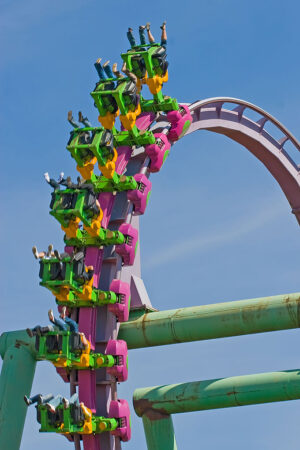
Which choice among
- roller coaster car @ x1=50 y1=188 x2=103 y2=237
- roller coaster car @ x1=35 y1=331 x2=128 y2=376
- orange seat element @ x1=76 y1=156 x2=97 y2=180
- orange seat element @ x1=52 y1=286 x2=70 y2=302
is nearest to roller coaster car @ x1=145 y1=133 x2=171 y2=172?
orange seat element @ x1=76 y1=156 x2=97 y2=180

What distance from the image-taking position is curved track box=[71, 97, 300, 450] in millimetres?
19453

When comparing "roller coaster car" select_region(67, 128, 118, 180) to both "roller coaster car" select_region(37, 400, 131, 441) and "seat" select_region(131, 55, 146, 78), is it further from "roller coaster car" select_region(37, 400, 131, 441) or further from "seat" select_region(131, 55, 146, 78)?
"roller coaster car" select_region(37, 400, 131, 441)

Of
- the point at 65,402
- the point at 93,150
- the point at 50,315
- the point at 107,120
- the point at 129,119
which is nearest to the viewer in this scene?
the point at 65,402

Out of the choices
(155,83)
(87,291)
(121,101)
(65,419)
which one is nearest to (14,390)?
Answer: (65,419)

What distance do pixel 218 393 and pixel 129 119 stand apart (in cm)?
484

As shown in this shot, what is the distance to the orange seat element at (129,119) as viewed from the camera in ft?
66.6

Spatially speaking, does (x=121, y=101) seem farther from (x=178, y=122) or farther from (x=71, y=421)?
(x=71, y=421)

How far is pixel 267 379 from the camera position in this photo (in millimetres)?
18781

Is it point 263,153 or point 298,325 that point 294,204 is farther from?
point 298,325

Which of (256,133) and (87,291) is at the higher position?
(256,133)

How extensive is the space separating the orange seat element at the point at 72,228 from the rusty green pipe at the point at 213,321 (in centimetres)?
185

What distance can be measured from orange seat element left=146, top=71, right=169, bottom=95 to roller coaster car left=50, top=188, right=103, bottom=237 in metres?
2.62

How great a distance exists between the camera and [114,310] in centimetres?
1975

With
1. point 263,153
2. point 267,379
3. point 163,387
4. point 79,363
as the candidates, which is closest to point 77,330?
point 79,363
